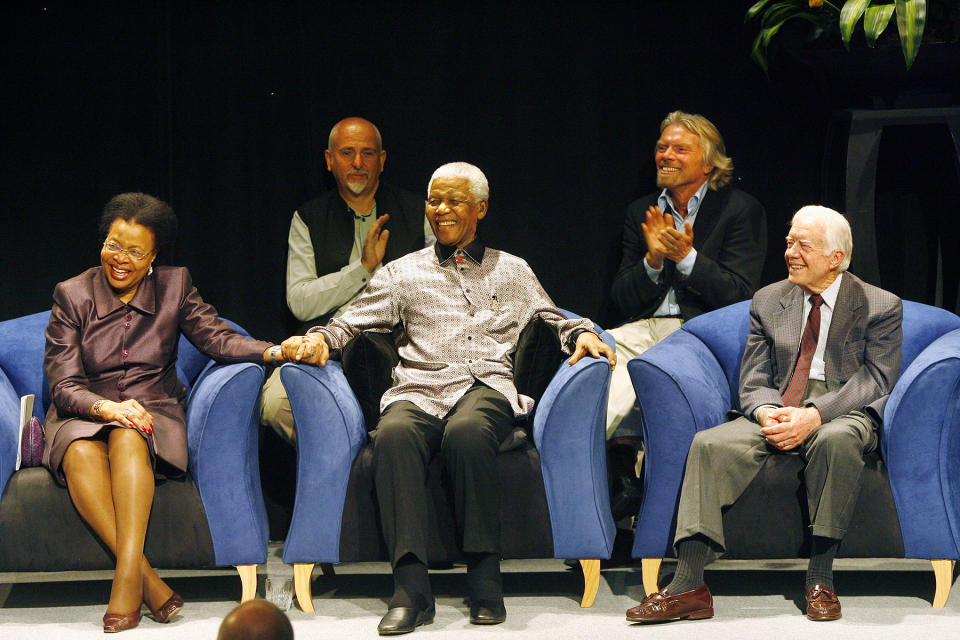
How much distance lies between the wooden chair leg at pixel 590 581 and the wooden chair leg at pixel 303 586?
0.82 metres

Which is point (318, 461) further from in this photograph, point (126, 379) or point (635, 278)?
point (635, 278)

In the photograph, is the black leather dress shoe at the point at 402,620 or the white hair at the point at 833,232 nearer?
the black leather dress shoe at the point at 402,620

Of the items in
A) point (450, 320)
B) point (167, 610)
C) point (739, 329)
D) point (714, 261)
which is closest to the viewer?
point (167, 610)

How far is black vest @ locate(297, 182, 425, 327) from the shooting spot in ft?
14.7

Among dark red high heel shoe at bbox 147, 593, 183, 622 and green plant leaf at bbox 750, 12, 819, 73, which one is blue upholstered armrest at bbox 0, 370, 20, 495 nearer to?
dark red high heel shoe at bbox 147, 593, 183, 622

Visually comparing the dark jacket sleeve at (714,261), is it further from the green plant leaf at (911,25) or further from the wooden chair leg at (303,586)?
the wooden chair leg at (303,586)

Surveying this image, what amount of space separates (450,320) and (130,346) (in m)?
1.01

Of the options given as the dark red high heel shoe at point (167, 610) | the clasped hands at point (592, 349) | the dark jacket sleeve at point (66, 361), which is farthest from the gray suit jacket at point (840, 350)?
the dark jacket sleeve at point (66, 361)

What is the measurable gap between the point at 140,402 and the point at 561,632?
4.82ft

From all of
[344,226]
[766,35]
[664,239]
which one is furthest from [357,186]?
[766,35]

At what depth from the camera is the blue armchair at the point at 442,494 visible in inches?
140

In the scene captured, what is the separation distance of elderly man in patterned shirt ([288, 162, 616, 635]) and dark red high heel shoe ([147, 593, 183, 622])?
0.64 metres

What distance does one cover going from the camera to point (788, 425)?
A: 3461 millimetres

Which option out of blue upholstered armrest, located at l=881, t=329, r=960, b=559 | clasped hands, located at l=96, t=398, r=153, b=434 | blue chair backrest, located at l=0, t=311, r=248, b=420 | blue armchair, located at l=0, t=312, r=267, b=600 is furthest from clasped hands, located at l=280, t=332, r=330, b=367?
blue upholstered armrest, located at l=881, t=329, r=960, b=559
